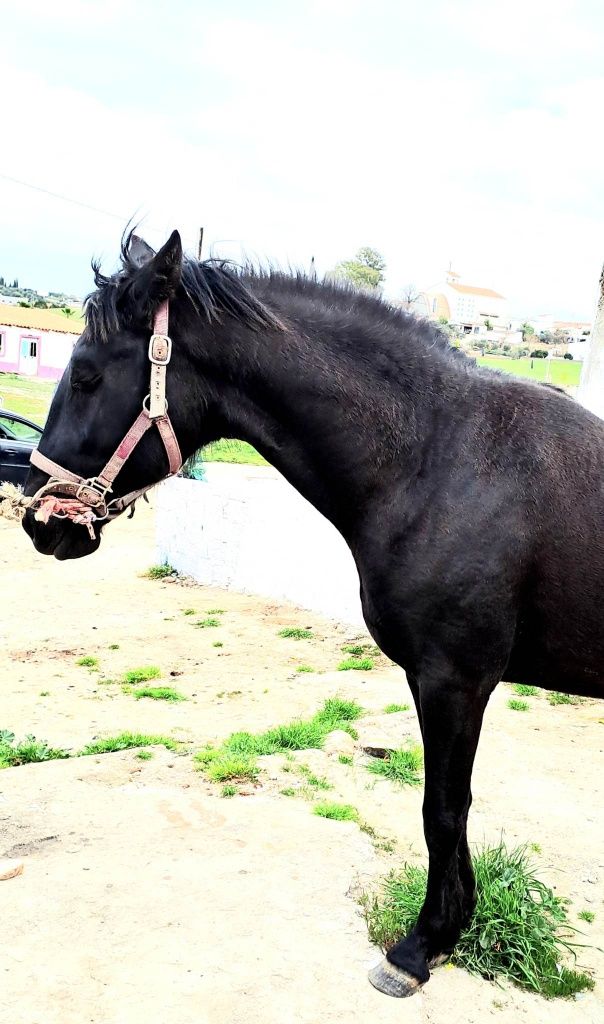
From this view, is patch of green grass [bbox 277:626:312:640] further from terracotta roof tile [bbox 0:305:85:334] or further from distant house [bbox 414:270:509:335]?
distant house [bbox 414:270:509:335]

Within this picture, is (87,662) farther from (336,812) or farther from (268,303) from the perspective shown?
(268,303)

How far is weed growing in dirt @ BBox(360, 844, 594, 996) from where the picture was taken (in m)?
2.81

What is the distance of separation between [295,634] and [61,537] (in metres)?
5.38

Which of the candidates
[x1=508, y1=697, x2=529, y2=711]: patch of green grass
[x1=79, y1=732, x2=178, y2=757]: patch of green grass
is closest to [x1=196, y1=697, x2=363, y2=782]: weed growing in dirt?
[x1=79, y1=732, x2=178, y2=757]: patch of green grass

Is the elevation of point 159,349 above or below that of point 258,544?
above

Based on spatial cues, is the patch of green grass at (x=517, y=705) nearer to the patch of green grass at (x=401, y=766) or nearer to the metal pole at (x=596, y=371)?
the patch of green grass at (x=401, y=766)

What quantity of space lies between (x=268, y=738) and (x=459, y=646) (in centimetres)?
288

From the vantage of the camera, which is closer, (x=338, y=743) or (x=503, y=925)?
(x=503, y=925)

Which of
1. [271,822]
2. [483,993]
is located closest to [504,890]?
[483,993]

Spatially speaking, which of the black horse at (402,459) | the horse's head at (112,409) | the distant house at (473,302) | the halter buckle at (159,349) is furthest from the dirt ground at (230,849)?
the distant house at (473,302)

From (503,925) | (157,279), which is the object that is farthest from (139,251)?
(503,925)

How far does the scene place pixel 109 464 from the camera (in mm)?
2525

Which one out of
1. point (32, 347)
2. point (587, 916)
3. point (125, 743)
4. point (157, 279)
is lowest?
point (125, 743)

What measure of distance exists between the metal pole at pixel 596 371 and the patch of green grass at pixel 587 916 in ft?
14.3
